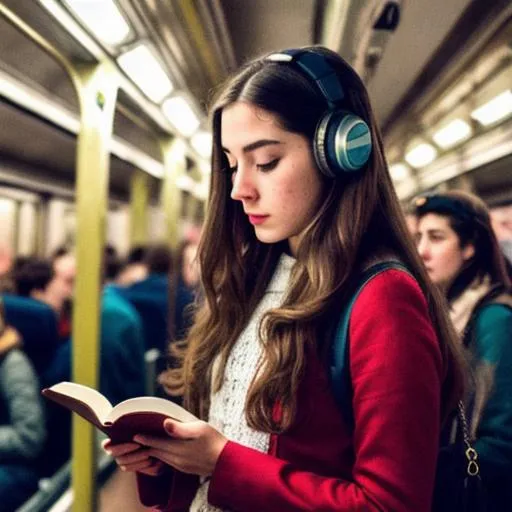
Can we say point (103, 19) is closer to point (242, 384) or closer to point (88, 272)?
point (88, 272)

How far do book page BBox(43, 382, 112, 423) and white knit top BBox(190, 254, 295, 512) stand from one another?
21 centimetres

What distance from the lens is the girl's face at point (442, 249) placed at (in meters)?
1.99

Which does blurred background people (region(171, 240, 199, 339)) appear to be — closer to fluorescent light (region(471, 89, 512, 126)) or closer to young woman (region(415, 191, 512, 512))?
fluorescent light (region(471, 89, 512, 126))

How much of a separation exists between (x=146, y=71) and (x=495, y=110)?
191cm

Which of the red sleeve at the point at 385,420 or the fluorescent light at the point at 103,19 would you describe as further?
the fluorescent light at the point at 103,19

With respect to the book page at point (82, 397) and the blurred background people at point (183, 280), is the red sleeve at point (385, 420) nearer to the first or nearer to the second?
the book page at point (82, 397)

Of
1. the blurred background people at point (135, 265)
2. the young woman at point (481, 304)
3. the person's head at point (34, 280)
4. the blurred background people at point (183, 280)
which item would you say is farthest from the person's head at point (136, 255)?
the young woman at point (481, 304)

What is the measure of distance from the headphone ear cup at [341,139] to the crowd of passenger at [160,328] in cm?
42

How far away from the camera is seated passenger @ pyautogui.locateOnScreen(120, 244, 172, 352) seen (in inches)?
172

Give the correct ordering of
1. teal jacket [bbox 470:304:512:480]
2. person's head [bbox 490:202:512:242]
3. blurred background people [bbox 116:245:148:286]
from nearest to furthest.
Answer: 1. teal jacket [bbox 470:304:512:480]
2. person's head [bbox 490:202:512:242]
3. blurred background people [bbox 116:245:148:286]

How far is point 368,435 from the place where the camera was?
867mm

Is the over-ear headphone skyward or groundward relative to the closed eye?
skyward

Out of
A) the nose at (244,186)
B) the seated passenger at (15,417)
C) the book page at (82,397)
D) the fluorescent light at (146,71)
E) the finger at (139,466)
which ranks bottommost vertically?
the seated passenger at (15,417)

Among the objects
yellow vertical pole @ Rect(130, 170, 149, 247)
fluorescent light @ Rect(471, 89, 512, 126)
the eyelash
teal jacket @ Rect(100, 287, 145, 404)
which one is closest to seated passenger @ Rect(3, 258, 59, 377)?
teal jacket @ Rect(100, 287, 145, 404)
